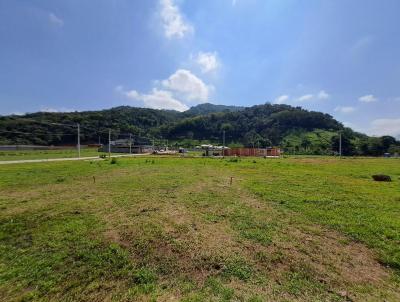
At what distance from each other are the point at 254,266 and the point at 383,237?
3.96 meters

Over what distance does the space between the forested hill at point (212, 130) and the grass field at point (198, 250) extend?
301 ft

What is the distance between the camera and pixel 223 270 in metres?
4.59

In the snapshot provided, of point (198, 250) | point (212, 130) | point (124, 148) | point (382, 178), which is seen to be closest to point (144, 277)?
point (198, 250)

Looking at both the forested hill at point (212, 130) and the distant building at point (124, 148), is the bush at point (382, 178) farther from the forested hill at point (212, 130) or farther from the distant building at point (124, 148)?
the forested hill at point (212, 130)

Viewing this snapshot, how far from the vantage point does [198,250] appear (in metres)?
5.38

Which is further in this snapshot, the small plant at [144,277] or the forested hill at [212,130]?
the forested hill at [212,130]

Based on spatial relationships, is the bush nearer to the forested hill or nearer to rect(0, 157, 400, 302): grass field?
rect(0, 157, 400, 302): grass field

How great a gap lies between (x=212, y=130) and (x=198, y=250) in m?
148

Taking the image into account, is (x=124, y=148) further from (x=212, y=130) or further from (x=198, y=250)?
(x=198, y=250)

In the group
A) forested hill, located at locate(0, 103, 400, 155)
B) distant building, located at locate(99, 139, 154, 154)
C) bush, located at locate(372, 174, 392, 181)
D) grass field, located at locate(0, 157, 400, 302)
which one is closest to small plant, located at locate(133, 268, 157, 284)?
grass field, located at locate(0, 157, 400, 302)

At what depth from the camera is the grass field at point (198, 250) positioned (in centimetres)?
403

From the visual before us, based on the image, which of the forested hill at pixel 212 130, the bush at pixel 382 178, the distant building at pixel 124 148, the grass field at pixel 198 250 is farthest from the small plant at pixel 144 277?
the forested hill at pixel 212 130

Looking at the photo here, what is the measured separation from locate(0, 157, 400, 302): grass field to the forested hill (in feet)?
301

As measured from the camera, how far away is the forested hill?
310 ft
